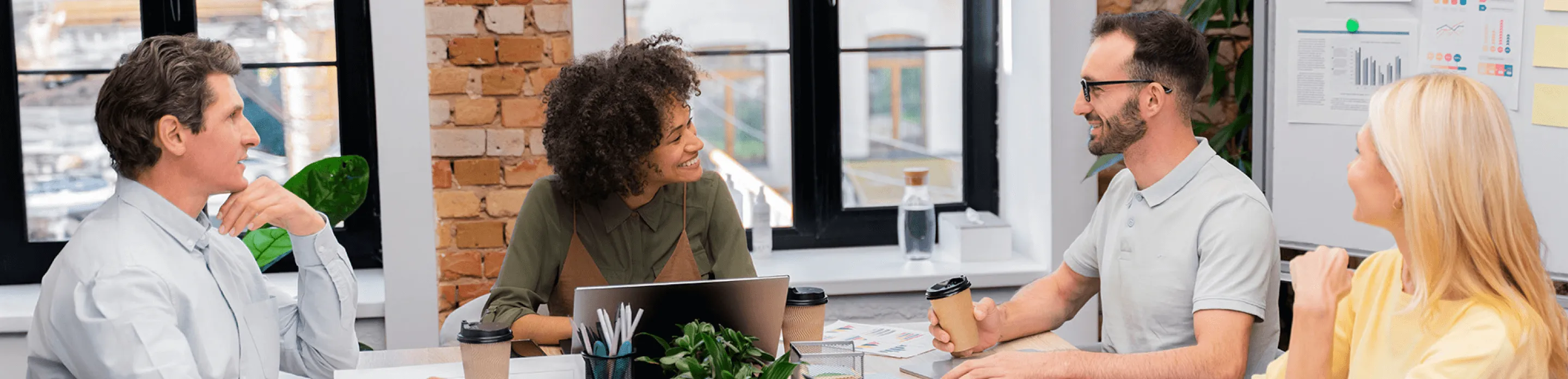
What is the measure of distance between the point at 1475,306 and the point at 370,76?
2761 millimetres

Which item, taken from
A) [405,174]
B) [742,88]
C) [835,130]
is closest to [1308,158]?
[835,130]

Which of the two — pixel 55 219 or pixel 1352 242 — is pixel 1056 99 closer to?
pixel 1352 242

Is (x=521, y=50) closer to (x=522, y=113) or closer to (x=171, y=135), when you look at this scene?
(x=522, y=113)

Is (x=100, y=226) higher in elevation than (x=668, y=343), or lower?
higher

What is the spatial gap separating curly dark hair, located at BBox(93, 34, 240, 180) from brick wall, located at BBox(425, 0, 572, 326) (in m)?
1.38

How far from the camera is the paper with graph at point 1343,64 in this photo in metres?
2.87

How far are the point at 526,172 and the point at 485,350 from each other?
1609mm

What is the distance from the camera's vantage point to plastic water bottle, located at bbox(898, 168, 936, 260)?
3527 mm

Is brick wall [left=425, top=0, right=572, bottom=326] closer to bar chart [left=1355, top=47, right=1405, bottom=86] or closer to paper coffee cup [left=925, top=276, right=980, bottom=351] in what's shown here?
paper coffee cup [left=925, top=276, right=980, bottom=351]

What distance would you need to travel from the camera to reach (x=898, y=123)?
3719mm

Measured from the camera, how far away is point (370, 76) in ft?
11.0

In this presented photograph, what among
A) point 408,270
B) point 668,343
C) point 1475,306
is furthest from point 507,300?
point 1475,306

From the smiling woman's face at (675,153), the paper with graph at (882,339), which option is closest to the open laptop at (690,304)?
the paper with graph at (882,339)

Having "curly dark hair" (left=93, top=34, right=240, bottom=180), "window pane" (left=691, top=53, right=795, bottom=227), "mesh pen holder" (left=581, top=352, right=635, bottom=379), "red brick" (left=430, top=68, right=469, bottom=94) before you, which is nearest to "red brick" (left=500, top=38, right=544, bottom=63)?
"red brick" (left=430, top=68, right=469, bottom=94)
